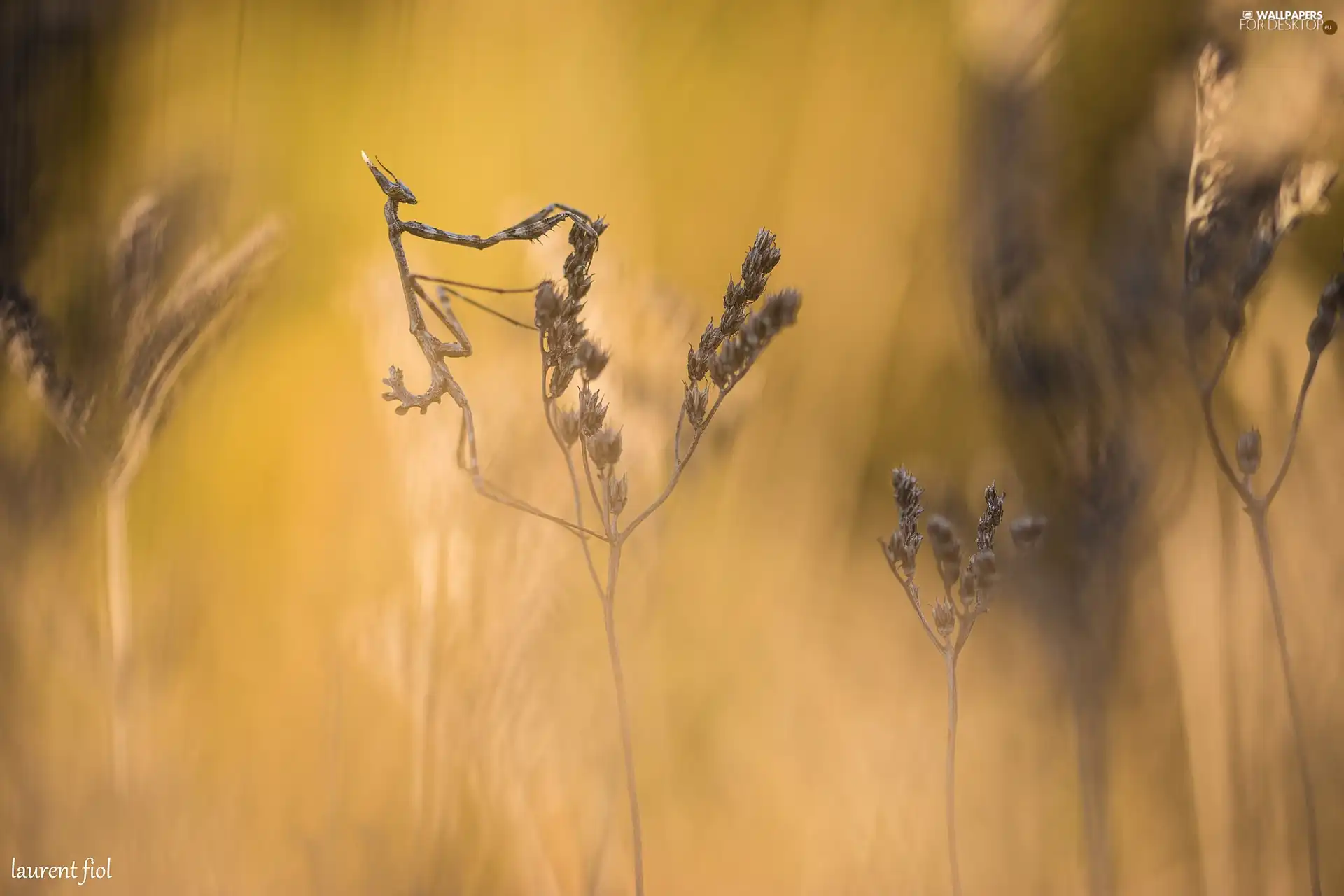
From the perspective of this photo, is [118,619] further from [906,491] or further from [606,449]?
[906,491]

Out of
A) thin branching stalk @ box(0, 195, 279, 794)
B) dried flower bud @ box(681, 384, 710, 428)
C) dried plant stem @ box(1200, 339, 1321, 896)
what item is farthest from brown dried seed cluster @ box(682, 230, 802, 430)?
thin branching stalk @ box(0, 195, 279, 794)

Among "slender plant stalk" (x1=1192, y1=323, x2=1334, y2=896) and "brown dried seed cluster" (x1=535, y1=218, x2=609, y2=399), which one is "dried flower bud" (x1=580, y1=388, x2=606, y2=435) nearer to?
"brown dried seed cluster" (x1=535, y1=218, x2=609, y2=399)

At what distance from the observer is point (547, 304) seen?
0.31 meters

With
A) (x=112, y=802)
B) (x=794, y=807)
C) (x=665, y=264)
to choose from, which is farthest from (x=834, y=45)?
(x=112, y=802)

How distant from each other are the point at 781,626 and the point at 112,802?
0.47 metres

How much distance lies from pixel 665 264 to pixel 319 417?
0.93 feet

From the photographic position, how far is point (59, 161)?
569mm

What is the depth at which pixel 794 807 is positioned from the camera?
1.48ft

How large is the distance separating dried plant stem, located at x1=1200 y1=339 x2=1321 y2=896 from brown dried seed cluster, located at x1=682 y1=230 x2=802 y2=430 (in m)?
0.26

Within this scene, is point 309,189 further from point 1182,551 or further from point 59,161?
point 1182,551

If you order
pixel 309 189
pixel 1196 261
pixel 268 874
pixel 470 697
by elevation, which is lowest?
pixel 268 874

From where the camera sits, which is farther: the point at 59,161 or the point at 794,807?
the point at 59,161

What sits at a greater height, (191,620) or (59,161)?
(59,161)

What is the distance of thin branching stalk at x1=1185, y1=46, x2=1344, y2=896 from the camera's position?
40 cm
